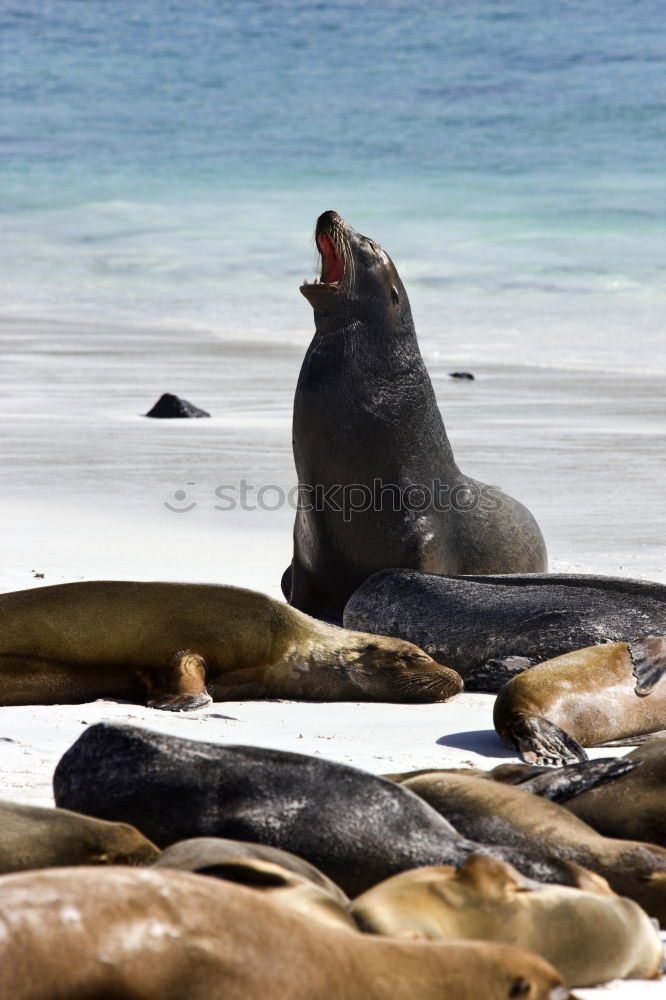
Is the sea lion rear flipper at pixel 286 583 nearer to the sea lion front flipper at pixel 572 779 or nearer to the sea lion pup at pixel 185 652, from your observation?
the sea lion pup at pixel 185 652

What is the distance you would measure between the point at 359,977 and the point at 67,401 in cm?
1130

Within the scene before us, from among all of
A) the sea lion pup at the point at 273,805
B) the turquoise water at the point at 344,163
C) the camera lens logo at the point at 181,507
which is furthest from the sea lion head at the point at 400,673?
the turquoise water at the point at 344,163

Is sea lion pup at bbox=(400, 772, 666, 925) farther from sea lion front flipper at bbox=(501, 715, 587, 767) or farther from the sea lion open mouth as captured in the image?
the sea lion open mouth

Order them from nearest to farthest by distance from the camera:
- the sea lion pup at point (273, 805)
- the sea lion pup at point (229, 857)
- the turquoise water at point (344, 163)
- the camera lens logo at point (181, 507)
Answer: the sea lion pup at point (229, 857), the sea lion pup at point (273, 805), the camera lens logo at point (181, 507), the turquoise water at point (344, 163)

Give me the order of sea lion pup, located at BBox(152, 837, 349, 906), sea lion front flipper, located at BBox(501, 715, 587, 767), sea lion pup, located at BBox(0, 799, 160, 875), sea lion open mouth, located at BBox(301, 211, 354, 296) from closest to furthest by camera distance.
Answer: sea lion pup, located at BBox(152, 837, 349, 906) < sea lion pup, located at BBox(0, 799, 160, 875) < sea lion front flipper, located at BBox(501, 715, 587, 767) < sea lion open mouth, located at BBox(301, 211, 354, 296)

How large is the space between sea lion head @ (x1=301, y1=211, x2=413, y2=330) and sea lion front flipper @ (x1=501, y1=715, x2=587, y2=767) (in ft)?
10.7

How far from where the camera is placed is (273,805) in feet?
10.2

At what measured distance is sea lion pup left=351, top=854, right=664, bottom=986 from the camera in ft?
8.66

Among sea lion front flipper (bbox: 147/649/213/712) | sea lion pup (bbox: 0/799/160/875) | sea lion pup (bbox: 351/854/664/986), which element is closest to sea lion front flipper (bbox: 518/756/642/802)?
sea lion pup (bbox: 351/854/664/986)

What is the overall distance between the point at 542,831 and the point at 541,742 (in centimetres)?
126

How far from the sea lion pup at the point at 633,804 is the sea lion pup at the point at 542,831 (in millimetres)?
170

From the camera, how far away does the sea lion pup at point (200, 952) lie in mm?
2062

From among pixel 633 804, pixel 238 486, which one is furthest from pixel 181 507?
pixel 633 804

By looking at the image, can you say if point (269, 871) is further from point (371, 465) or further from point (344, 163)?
point (344, 163)
